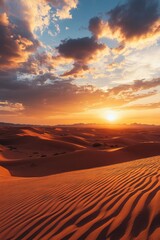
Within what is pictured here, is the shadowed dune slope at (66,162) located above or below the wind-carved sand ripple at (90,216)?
below

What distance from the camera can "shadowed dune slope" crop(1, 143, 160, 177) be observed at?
17.4 metres

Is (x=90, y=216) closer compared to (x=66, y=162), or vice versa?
(x=90, y=216)

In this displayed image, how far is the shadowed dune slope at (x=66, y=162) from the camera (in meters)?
17.4

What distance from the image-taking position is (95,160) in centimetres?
2047

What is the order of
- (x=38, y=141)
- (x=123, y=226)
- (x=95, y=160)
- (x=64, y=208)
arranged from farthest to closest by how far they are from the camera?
(x=38, y=141) → (x=95, y=160) → (x=64, y=208) → (x=123, y=226)

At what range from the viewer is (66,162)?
19562 millimetres

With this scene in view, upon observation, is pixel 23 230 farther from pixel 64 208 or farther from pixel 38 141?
pixel 38 141

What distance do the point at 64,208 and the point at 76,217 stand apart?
722 millimetres

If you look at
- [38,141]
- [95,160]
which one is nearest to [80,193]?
[95,160]

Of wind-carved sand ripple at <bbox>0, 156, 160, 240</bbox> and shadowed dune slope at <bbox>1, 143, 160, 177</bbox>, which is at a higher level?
wind-carved sand ripple at <bbox>0, 156, 160, 240</bbox>

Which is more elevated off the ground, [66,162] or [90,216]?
[90,216]

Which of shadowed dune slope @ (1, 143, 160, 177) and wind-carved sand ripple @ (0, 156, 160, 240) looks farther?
shadowed dune slope @ (1, 143, 160, 177)

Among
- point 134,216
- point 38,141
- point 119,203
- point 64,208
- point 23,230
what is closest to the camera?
point 134,216

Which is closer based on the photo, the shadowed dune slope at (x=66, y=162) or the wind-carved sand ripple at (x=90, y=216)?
the wind-carved sand ripple at (x=90, y=216)
